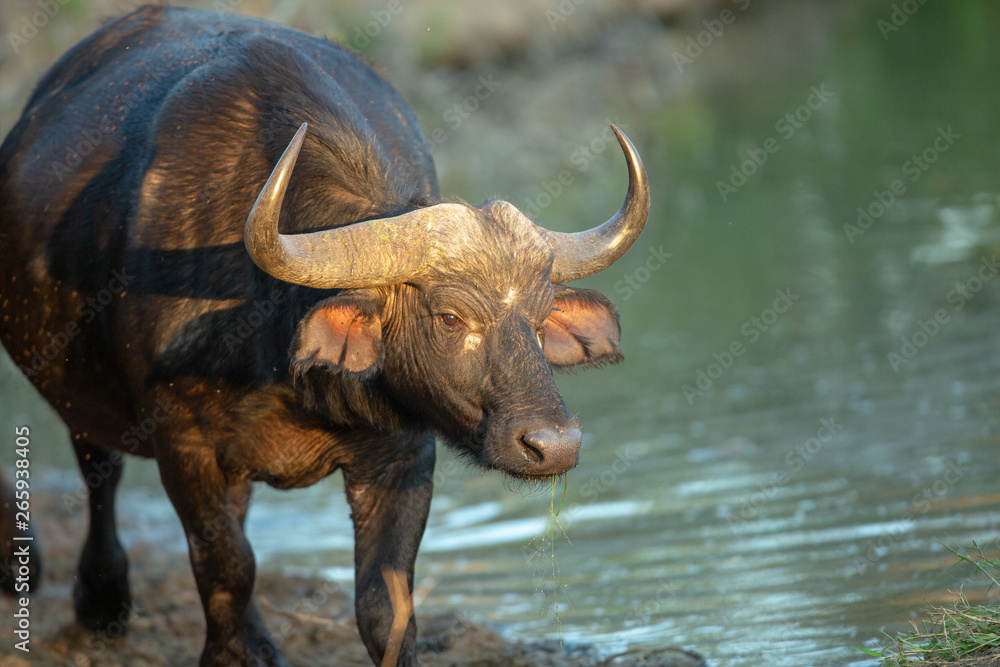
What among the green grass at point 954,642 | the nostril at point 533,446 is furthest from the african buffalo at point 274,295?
the green grass at point 954,642

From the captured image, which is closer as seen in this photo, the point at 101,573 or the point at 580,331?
the point at 580,331

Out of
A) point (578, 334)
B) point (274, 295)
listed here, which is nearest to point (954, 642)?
point (578, 334)

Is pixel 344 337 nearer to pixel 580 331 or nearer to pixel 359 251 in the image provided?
pixel 359 251

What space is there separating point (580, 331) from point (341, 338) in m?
0.95

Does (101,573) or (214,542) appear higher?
(214,542)

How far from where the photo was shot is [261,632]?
17.3ft

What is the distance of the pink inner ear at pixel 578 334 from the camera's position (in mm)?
4652

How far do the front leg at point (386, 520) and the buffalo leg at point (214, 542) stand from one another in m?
0.47

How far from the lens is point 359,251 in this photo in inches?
159

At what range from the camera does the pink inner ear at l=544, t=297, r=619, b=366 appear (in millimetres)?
4652

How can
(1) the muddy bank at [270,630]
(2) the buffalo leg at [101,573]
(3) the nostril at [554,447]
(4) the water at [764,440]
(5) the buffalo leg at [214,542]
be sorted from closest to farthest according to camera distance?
(3) the nostril at [554,447], (5) the buffalo leg at [214,542], (1) the muddy bank at [270,630], (4) the water at [764,440], (2) the buffalo leg at [101,573]

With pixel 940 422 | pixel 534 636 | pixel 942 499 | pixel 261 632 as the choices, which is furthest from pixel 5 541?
pixel 940 422

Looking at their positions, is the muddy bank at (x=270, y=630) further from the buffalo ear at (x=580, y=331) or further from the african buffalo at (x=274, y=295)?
the buffalo ear at (x=580, y=331)

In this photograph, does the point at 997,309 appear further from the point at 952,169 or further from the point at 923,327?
the point at 952,169
